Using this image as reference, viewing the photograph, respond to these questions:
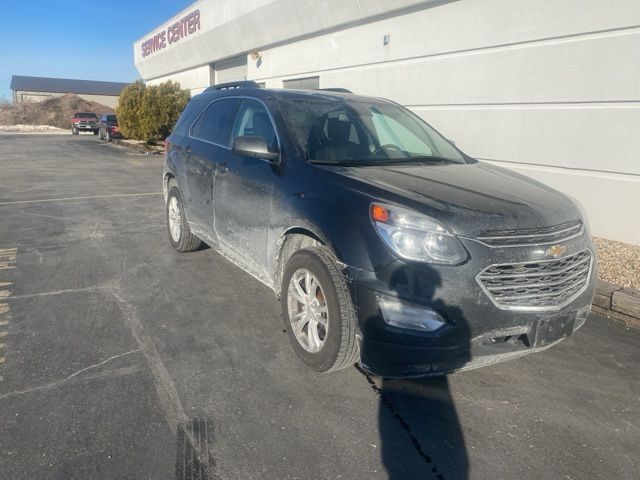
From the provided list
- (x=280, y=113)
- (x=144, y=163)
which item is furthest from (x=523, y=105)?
(x=144, y=163)

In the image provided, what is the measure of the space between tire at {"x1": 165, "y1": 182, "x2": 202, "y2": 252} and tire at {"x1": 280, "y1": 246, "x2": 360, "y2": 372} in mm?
2488

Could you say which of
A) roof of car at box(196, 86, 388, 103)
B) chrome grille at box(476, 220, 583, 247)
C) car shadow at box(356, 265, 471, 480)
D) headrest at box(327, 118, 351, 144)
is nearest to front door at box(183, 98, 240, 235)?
roof of car at box(196, 86, 388, 103)

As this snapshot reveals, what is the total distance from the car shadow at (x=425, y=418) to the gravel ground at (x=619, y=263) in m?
2.85

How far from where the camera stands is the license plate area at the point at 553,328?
9.05ft

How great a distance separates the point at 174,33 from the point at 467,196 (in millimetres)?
21701

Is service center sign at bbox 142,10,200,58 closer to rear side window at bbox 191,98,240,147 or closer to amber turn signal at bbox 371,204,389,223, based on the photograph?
rear side window at bbox 191,98,240,147

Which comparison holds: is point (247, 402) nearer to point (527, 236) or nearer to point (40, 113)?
point (527, 236)

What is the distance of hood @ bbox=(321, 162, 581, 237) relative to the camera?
9.00ft

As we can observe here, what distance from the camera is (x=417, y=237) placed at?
2689 millimetres

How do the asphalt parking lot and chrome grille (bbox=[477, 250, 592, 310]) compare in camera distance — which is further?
chrome grille (bbox=[477, 250, 592, 310])

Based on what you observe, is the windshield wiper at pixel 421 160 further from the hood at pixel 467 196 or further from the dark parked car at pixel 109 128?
the dark parked car at pixel 109 128

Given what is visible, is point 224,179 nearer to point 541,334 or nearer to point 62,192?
point 541,334

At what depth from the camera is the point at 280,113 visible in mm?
3881

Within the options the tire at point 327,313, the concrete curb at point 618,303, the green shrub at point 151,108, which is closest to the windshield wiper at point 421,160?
the tire at point 327,313
